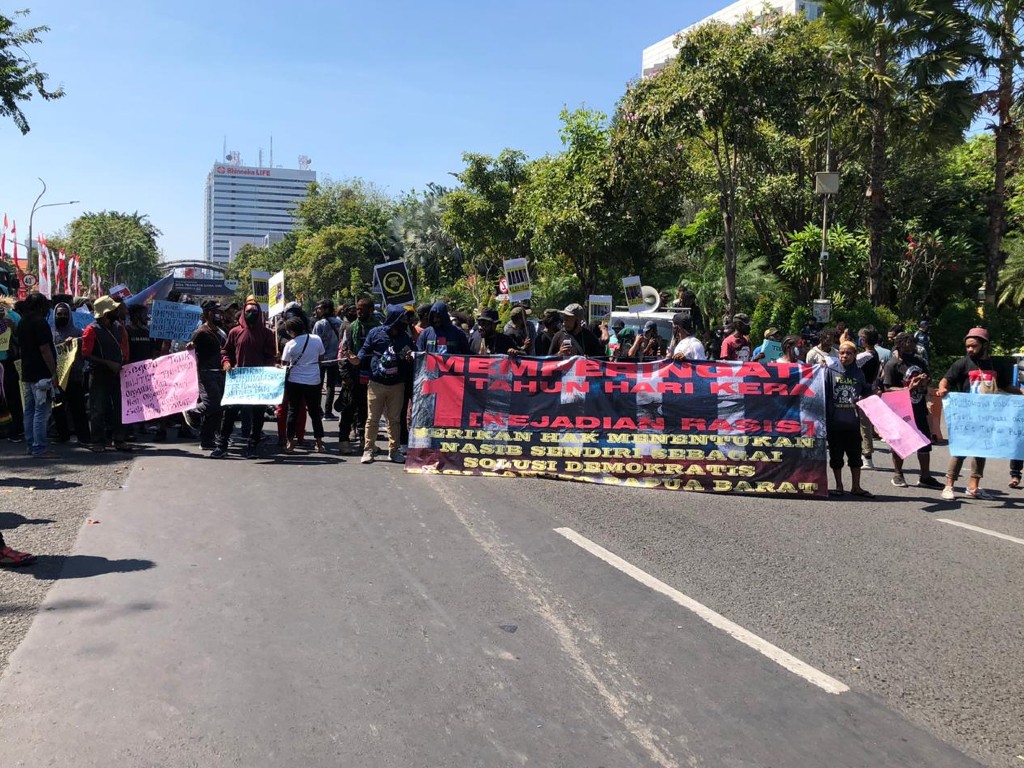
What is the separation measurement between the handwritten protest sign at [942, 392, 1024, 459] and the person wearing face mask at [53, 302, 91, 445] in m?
10.2

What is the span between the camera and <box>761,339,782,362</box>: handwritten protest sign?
13336mm

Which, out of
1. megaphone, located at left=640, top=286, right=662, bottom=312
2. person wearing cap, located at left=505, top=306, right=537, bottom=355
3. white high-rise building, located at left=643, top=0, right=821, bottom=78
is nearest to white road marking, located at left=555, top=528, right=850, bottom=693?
person wearing cap, located at left=505, top=306, right=537, bottom=355

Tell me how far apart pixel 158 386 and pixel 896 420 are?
8.72 metres

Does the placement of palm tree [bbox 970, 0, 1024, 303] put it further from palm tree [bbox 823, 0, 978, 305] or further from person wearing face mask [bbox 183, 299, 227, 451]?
person wearing face mask [bbox 183, 299, 227, 451]

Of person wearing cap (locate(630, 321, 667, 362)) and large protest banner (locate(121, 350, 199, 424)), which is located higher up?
person wearing cap (locate(630, 321, 667, 362))

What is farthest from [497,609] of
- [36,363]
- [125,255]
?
[125,255]

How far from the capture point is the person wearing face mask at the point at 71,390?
10.8 metres

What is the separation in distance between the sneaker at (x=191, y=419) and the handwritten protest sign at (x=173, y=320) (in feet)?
3.92

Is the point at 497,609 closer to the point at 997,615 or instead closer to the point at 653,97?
the point at 997,615

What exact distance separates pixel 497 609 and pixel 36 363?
22.9ft

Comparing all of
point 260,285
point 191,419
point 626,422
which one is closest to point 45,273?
point 260,285

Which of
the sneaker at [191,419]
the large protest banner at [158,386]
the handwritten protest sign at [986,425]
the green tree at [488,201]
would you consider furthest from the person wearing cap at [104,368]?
the green tree at [488,201]

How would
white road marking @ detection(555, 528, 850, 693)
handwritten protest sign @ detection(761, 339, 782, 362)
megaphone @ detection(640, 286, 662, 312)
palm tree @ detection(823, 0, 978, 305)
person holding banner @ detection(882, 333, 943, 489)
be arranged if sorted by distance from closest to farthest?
1. white road marking @ detection(555, 528, 850, 693)
2. person holding banner @ detection(882, 333, 943, 489)
3. handwritten protest sign @ detection(761, 339, 782, 362)
4. palm tree @ detection(823, 0, 978, 305)
5. megaphone @ detection(640, 286, 662, 312)

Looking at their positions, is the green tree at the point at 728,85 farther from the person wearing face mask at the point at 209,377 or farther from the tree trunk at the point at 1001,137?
the person wearing face mask at the point at 209,377
